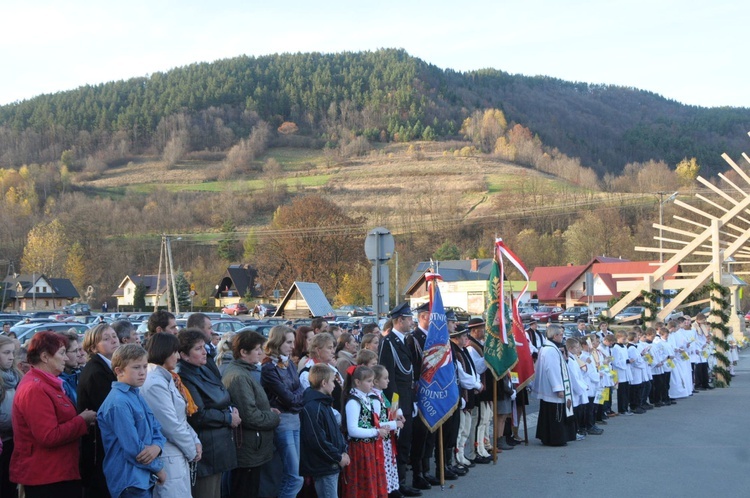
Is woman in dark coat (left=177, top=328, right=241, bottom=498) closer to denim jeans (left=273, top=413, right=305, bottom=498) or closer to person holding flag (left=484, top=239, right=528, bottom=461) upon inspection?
denim jeans (left=273, top=413, right=305, bottom=498)

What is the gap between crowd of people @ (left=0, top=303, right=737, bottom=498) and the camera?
5.54 metres

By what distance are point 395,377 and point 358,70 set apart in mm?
176303

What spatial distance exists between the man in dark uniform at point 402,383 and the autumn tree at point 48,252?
8196 cm

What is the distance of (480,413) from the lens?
1122cm

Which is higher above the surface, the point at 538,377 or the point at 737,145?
the point at 737,145

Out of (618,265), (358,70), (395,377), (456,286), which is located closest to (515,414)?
(395,377)

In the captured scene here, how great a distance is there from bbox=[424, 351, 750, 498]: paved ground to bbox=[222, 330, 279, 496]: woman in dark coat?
2816mm

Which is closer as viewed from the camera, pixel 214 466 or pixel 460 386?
pixel 214 466

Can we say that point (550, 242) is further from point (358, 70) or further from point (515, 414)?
point (358, 70)

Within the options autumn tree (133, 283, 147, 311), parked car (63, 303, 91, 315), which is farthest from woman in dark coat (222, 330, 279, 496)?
autumn tree (133, 283, 147, 311)

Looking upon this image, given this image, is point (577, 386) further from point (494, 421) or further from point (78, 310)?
point (78, 310)

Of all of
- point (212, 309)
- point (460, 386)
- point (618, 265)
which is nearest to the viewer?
point (460, 386)

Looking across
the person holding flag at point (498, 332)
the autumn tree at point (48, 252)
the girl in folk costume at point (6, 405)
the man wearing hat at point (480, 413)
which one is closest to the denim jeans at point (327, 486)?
the girl in folk costume at point (6, 405)

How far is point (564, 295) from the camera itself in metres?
77.2
